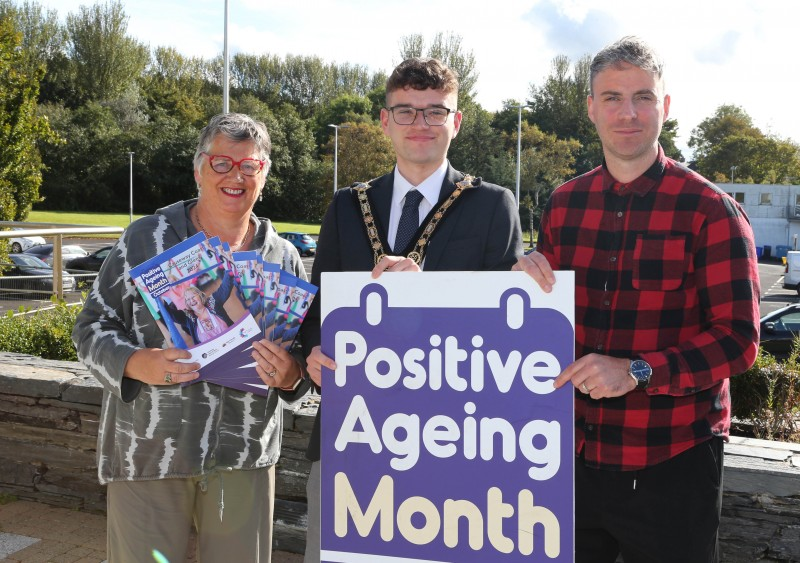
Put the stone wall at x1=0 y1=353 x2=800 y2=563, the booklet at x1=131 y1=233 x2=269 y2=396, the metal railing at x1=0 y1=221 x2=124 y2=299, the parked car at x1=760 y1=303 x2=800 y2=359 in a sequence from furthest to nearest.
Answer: the parked car at x1=760 y1=303 x2=800 y2=359, the metal railing at x1=0 y1=221 x2=124 y2=299, the stone wall at x1=0 y1=353 x2=800 y2=563, the booklet at x1=131 y1=233 x2=269 y2=396

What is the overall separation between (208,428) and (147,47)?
8525 cm

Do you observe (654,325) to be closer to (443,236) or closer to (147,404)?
(443,236)

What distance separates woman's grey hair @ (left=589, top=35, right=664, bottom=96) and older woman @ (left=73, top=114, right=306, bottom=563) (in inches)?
46.5

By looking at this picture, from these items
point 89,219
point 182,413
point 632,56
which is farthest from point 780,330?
point 89,219

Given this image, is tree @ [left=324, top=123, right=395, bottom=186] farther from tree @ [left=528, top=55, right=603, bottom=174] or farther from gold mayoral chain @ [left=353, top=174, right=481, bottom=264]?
gold mayoral chain @ [left=353, top=174, right=481, bottom=264]

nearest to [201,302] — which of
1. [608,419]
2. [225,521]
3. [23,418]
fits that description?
[225,521]

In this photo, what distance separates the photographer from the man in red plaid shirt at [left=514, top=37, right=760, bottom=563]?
2.14 meters

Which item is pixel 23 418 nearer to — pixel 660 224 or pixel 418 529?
pixel 418 529

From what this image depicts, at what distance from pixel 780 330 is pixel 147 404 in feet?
42.6

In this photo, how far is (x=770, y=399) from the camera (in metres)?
4.67

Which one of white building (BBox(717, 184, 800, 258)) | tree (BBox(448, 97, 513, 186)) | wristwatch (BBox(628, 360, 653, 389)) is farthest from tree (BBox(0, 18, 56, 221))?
white building (BBox(717, 184, 800, 258))

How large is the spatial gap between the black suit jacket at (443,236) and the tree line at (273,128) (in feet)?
156

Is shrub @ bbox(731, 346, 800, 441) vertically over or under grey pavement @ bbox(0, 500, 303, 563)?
over

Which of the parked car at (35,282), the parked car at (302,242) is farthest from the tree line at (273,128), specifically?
the parked car at (35,282)
